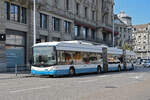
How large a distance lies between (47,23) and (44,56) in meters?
19.1

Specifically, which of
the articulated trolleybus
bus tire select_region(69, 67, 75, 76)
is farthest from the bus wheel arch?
bus tire select_region(69, 67, 75, 76)

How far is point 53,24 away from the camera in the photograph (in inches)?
1679

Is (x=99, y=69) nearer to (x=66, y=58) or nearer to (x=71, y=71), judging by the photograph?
(x=71, y=71)

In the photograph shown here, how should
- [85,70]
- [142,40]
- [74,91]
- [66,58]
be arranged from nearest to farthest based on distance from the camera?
[74,91]
[66,58]
[85,70]
[142,40]

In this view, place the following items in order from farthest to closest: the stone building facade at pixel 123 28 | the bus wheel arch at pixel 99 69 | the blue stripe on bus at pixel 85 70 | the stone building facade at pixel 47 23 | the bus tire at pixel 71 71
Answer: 1. the stone building facade at pixel 123 28
2. the stone building facade at pixel 47 23
3. the bus wheel arch at pixel 99 69
4. the blue stripe on bus at pixel 85 70
5. the bus tire at pixel 71 71

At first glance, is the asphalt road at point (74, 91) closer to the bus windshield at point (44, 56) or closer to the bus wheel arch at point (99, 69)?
the bus windshield at point (44, 56)

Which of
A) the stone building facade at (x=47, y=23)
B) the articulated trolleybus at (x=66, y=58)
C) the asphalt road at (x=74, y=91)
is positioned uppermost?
the stone building facade at (x=47, y=23)

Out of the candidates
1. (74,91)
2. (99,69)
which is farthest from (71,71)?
(74,91)

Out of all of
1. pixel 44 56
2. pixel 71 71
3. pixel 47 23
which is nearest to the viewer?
pixel 44 56

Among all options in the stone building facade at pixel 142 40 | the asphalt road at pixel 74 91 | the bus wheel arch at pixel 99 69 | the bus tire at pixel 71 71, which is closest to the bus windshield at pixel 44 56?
the bus tire at pixel 71 71

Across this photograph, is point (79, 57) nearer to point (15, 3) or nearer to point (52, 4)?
point (15, 3)

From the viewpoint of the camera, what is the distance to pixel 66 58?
76.8ft

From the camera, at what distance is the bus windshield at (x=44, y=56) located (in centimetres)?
2208

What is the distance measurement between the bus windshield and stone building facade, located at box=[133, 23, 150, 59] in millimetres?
108274
